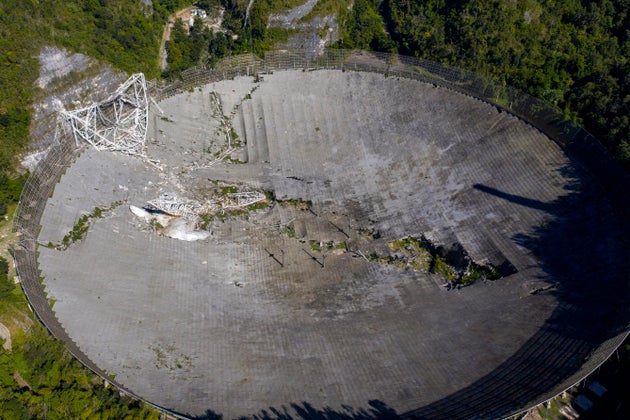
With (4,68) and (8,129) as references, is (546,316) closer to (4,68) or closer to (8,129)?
(8,129)

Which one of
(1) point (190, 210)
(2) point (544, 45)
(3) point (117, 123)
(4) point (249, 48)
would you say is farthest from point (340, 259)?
(2) point (544, 45)

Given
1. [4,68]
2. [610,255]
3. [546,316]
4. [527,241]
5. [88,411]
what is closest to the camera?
[88,411]

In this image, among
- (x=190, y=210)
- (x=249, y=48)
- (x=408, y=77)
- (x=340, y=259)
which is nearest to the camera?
(x=340, y=259)

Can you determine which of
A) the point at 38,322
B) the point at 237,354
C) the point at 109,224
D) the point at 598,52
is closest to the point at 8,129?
the point at 109,224

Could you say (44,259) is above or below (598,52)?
below

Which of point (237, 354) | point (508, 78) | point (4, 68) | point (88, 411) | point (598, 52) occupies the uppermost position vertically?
point (598, 52)

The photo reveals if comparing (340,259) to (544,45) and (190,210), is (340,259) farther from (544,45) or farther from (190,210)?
(544,45)

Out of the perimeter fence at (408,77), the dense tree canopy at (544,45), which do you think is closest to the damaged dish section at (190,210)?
the perimeter fence at (408,77)

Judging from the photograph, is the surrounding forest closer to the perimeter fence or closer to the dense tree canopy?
the dense tree canopy
